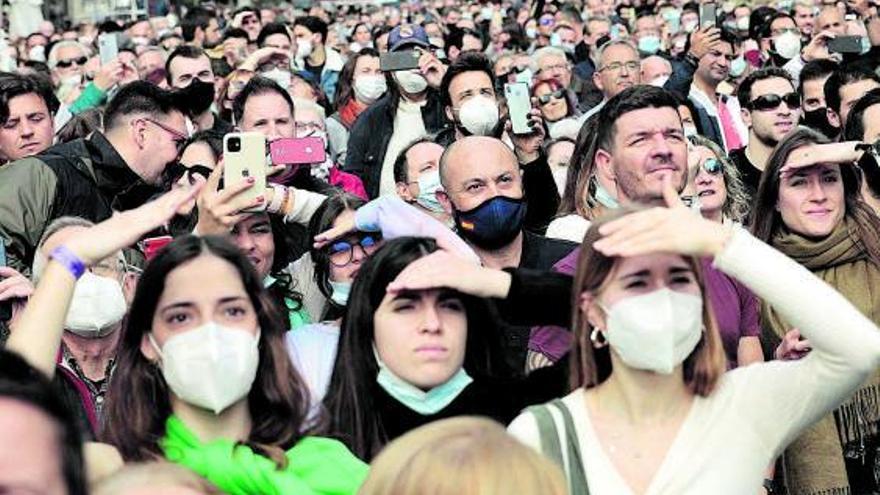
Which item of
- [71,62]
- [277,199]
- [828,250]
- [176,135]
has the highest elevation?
[176,135]

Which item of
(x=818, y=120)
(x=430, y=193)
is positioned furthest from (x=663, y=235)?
(x=818, y=120)

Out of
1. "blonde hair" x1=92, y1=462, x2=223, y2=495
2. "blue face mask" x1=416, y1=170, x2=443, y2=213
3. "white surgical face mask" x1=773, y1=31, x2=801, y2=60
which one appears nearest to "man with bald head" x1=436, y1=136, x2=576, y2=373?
"blue face mask" x1=416, y1=170, x2=443, y2=213

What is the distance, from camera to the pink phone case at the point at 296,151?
7.03 m

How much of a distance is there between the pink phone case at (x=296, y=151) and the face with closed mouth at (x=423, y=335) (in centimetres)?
250

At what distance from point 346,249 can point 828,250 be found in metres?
1.72

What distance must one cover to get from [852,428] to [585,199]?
4.31 ft

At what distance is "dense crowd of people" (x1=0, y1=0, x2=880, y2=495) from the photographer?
4.02 m

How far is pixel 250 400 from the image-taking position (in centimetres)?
435

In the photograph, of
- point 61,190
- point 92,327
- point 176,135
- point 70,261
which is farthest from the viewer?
point 176,135

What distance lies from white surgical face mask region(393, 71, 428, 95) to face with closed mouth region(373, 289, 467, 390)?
5.46 m

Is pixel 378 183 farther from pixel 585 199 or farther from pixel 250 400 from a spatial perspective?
pixel 250 400

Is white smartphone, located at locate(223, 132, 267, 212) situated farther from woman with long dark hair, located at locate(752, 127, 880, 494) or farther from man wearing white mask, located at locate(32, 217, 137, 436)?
woman with long dark hair, located at locate(752, 127, 880, 494)

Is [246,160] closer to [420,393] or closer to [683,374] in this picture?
[420,393]

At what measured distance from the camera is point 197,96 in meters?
8.98
